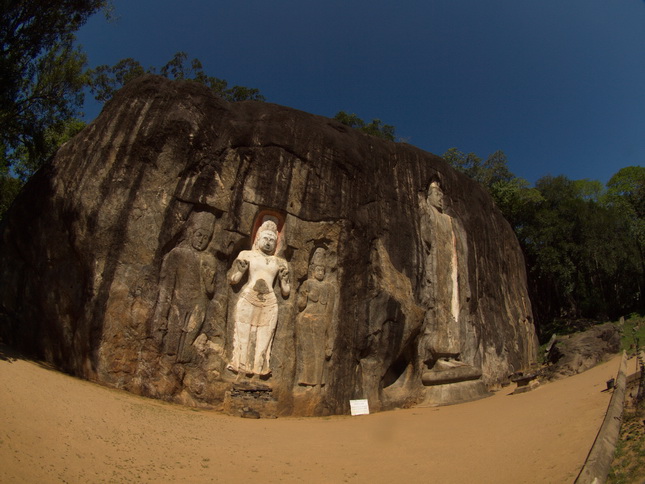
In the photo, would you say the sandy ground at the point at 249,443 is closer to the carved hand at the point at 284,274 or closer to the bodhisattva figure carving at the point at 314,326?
the bodhisattva figure carving at the point at 314,326

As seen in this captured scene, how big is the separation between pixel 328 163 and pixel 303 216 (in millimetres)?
1635

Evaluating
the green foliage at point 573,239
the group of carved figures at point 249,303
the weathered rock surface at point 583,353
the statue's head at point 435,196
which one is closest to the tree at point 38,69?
the group of carved figures at point 249,303

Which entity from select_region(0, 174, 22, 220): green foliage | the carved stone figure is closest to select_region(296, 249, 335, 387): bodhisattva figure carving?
the carved stone figure

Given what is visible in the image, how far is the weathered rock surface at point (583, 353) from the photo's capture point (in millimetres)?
12688

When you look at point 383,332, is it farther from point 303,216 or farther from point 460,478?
point 460,478

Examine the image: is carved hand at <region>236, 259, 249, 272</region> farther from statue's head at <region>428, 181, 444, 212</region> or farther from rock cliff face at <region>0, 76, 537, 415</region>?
statue's head at <region>428, 181, 444, 212</region>

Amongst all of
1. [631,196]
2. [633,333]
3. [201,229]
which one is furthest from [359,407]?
[631,196]

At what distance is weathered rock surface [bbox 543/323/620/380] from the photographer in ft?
41.6

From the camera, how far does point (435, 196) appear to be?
49.9ft

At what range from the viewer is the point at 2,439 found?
4.77m

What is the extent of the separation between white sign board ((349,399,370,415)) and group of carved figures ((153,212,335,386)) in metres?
0.80

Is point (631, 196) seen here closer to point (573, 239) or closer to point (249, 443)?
point (573, 239)

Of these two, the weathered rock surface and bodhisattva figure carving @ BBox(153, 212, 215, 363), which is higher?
bodhisattva figure carving @ BBox(153, 212, 215, 363)

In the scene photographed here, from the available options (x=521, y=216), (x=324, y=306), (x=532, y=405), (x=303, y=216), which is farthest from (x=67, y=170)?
(x=521, y=216)
